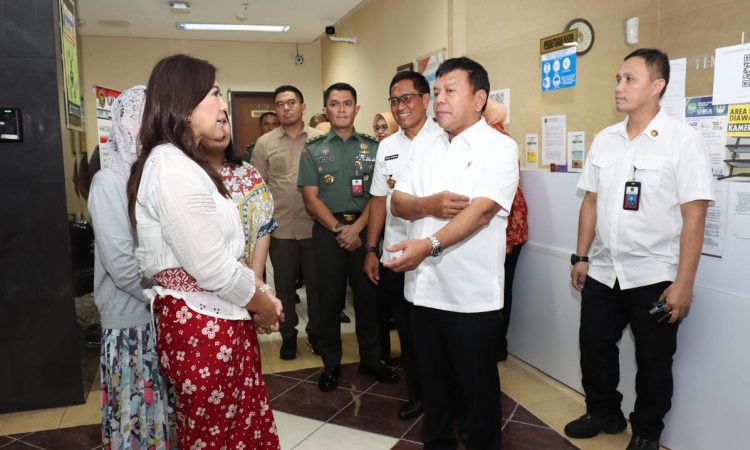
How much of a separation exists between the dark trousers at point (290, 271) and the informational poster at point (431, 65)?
4.98 ft

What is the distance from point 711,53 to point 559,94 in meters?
0.92

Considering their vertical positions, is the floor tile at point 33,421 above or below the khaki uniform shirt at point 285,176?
below

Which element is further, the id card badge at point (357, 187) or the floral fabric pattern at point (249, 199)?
the id card badge at point (357, 187)

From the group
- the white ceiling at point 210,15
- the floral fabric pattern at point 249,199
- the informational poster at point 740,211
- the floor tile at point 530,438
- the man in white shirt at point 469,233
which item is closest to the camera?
the floral fabric pattern at point 249,199

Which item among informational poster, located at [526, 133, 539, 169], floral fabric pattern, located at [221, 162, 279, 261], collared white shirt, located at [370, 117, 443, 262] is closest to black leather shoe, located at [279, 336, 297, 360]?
collared white shirt, located at [370, 117, 443, 262]

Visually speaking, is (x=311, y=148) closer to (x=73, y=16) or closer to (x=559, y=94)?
(x=559, y=94)

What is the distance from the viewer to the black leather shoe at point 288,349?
3469mm

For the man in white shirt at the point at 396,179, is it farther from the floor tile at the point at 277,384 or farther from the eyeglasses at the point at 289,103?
the eyeglasses at the point at 289,103

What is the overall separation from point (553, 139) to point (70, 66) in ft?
8.75

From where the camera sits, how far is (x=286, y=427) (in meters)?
2.59

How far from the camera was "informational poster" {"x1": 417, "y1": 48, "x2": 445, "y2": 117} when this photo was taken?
4323 millimetres

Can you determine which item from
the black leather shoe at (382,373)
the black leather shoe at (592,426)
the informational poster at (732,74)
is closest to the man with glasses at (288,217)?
the black leather shoe at (382,373)

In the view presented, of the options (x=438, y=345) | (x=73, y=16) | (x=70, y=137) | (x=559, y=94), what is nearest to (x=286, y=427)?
(x=438, y=345)

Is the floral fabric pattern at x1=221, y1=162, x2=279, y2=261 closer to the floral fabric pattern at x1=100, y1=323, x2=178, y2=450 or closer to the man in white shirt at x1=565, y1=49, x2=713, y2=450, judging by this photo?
the floral fabric pattern at x1=100, y1=323, x2=178, y2=450
